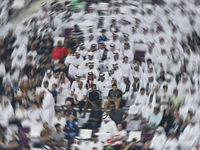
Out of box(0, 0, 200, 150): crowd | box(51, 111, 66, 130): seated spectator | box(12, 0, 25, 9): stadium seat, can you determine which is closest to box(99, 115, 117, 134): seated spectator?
box(0, 0, 200, 150): crowd

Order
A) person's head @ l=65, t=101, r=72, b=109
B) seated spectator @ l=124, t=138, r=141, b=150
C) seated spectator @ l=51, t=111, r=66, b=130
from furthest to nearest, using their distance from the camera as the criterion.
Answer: person's head @ l=65, t=101, r=72, b=109, seated spectator @ l=51, t=111, r=66, b=130, seated spectator @ l=124, t=138, r=141, b=150

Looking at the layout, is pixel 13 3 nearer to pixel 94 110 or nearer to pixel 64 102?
pixel 64 102

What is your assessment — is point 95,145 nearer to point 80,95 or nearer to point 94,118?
point 94,118

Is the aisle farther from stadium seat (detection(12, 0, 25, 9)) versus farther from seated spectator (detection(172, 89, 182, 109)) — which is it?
seated spectator (detection(172, 89, 182, 109))

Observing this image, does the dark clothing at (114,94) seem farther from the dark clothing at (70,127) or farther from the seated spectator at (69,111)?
the dark clothing at (70,127)

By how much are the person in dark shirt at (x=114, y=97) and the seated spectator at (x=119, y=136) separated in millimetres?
875

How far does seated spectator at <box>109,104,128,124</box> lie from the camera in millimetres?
7176

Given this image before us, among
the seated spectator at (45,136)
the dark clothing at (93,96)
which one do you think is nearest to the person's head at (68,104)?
the dark clothing at (93,96)

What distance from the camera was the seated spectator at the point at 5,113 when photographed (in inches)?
264

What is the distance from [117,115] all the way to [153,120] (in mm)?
1025

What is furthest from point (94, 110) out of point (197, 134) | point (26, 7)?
point (26, 7)

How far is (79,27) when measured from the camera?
Answer: 10.4 m

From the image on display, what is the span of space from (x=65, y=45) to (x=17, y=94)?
2979 millimetres

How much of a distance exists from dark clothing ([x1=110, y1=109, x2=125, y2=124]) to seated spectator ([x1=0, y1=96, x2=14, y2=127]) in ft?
8.72
